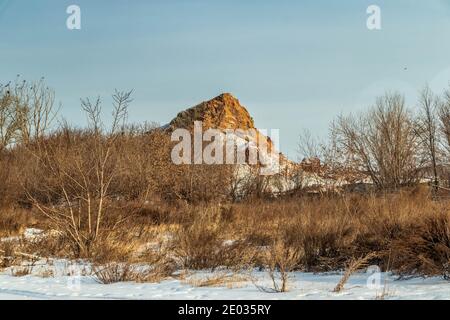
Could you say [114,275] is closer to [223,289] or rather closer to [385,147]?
[223,289]

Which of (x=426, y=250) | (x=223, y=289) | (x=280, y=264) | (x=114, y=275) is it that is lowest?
(x=223, y=289)

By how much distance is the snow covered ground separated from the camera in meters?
6.14

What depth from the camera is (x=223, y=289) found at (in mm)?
6832

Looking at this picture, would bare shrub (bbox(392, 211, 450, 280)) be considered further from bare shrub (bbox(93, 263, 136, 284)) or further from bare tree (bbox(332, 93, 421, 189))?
bare tree (bbox(332, 93, 421, 189))

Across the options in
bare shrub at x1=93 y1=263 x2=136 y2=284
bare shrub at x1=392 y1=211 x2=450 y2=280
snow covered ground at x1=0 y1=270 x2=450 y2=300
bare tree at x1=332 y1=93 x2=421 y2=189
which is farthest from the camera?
bare tree at x1=332 y1=93 x2=421 y2=189

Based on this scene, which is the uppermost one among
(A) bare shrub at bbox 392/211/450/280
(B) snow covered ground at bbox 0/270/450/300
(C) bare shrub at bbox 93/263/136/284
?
(A) bare shrub at bbox 392/211/450/280

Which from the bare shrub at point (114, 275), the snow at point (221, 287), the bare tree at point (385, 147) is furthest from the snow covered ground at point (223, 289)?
the bare tree at point (385, 147)

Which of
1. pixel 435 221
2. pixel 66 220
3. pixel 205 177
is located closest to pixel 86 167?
pixel 66 220

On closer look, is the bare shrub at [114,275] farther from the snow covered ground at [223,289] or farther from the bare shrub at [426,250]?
the bare shrub at [426,250]

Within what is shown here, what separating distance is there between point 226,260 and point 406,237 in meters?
3.04

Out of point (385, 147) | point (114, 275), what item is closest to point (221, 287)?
point (114, 275)

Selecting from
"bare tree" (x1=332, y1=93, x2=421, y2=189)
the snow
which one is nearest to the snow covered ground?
the snow

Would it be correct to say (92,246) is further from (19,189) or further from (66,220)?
(19,189)

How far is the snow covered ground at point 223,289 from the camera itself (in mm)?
6145
